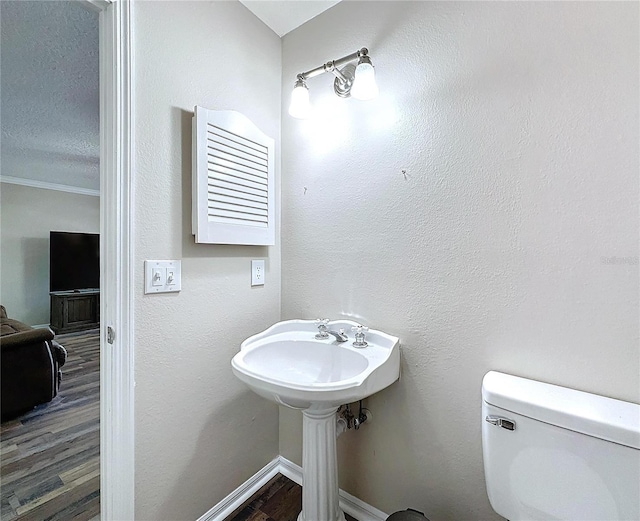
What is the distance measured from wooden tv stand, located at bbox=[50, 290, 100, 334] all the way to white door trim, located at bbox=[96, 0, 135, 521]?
513cm

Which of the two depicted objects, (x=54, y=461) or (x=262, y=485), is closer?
(x=262, y=485)

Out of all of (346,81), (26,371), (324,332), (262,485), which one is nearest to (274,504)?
(262,485)

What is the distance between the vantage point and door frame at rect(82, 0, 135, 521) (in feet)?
3.18

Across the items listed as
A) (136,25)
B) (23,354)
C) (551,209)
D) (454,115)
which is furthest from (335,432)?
(23,354)

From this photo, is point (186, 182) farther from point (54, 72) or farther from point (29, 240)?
point (29, 240)

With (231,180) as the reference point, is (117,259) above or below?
below

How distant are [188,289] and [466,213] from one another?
108 cm

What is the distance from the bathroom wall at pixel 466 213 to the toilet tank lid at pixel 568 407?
66 mm

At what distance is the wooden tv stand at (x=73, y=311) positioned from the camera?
4793 millimetres

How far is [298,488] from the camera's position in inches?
57.1

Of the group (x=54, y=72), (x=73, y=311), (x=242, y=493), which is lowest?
(x=242, y=493)

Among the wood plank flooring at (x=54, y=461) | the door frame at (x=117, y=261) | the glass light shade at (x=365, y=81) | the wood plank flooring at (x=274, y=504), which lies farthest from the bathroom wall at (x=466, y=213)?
the wood plank flooring at (x=54, y=461)

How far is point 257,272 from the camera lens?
1.44m

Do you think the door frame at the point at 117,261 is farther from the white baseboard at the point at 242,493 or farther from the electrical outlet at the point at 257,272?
the electrical outlet at the point at 257,272
